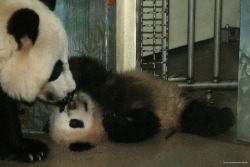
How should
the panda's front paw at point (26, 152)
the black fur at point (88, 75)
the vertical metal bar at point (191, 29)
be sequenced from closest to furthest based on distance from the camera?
the panda's front paw at point (26, 152)
the black fur at point (88, 75)
the vertical metal bar at point (191, 29)

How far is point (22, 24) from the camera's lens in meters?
1.50

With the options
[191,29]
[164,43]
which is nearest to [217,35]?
[191,29]

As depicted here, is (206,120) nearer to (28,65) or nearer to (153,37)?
(153,37)

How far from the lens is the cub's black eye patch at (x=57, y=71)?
1693 millimetres

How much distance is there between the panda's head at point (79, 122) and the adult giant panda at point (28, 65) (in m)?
0.08

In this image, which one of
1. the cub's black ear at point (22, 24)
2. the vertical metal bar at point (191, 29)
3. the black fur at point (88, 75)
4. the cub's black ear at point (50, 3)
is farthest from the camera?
the vertical metal bar at point (191, 29)

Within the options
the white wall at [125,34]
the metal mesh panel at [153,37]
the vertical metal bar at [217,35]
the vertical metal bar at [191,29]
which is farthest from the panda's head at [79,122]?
the vertical metal bar at [217,35]

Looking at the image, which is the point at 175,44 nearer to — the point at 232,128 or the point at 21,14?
the point at 232,128

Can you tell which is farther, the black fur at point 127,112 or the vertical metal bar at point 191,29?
the vertical metal bar at point 191,29

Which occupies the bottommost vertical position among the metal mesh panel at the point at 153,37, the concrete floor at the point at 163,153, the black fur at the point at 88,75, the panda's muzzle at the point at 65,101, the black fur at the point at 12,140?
the concrete floor at the point at 163,153

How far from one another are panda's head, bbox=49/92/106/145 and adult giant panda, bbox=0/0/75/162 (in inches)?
3.3

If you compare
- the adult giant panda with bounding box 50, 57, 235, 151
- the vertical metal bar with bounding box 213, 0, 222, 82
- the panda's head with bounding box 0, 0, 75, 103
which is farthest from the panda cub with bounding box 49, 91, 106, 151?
the vertical metal bar with bounding box 213, 0, 222, 82

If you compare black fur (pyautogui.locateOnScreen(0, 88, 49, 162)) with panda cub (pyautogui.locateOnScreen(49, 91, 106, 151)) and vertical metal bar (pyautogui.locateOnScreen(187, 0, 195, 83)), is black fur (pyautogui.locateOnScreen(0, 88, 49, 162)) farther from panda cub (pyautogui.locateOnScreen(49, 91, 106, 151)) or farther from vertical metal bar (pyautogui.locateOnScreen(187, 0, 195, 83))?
vertical metal bar (pyautogui.locateOnScreen(187, 0, 195, 83))

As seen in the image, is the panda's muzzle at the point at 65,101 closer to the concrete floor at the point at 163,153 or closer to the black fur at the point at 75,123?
the black fur at the point at 75,123
